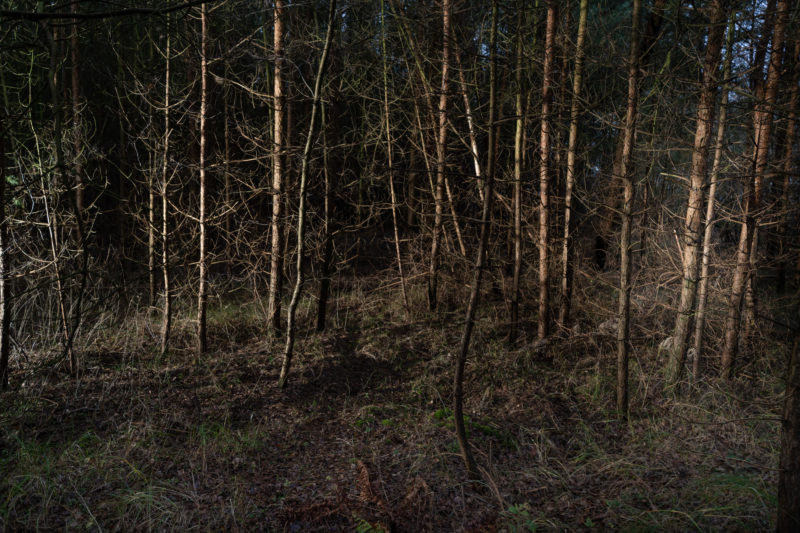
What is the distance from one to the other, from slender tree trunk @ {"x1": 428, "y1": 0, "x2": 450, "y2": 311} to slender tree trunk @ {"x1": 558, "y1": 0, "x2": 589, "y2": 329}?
1906 millimetres

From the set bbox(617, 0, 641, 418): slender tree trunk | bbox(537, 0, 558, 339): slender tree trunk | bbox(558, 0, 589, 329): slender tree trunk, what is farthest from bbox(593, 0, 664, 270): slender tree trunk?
bbox(617, 0, 641, 418): slender tree trunk

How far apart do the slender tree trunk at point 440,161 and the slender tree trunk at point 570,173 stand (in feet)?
6.25

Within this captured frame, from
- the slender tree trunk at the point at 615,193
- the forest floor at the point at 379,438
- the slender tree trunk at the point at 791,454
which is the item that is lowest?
the forest floor at the point at 379,438

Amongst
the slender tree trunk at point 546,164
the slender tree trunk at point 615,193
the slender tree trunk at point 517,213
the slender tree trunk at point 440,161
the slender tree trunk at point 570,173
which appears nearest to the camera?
the slender tree trunk at point 570,173

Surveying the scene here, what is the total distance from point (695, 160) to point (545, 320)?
3.16 metres

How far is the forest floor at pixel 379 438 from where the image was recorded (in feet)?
13.8

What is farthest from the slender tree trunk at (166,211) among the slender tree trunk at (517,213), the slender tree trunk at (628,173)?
the slender tree trunk at (628,173)

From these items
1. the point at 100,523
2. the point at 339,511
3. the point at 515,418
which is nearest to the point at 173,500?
the point at 100,523

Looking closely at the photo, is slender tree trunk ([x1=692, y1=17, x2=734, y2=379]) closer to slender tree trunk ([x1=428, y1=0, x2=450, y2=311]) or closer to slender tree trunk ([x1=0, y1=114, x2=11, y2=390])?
slender tree trunk ([x1=428, y1=0, x2=450, y2=311])

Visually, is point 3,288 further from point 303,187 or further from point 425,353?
point 425,353

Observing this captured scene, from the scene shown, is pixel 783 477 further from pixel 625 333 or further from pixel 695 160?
pixel 695 160

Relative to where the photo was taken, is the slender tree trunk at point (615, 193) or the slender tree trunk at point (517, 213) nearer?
the slender tree trunk at point (517, 213)

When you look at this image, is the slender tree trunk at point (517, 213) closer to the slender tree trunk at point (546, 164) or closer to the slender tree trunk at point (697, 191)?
the slender tree trunk at point (546, 164)

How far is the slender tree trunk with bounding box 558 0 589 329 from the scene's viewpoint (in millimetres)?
7484
